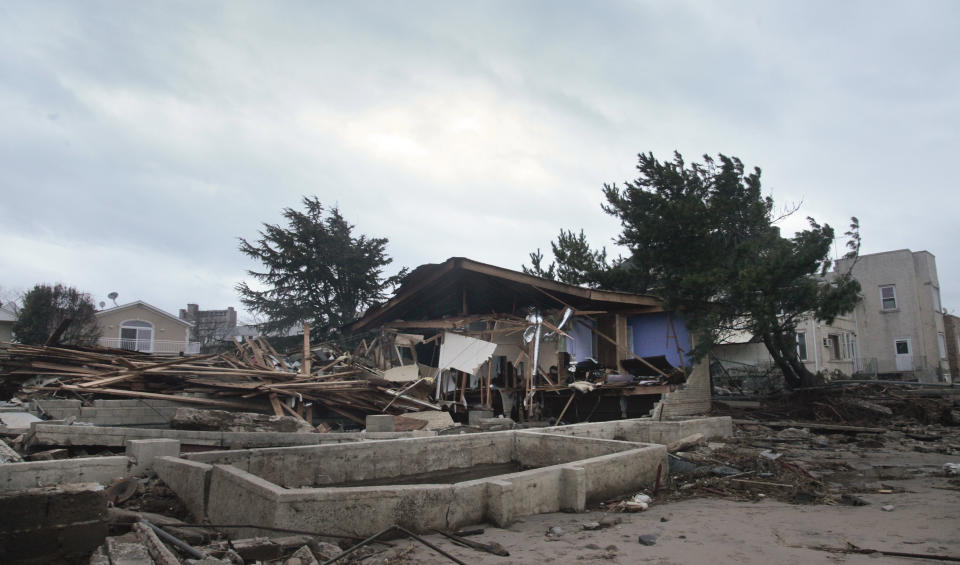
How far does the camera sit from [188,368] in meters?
12.5

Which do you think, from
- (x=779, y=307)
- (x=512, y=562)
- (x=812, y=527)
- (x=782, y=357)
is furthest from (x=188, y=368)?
(x=782, y=357)

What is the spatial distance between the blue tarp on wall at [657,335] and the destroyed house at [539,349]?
0.10 ft

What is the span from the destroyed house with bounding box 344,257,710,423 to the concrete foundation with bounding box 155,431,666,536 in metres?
6.77

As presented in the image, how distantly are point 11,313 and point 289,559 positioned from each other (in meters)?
39.1

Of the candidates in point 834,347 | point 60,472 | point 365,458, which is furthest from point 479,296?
point 834,347

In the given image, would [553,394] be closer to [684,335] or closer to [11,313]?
[684,335]

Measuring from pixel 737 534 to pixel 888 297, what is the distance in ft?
107

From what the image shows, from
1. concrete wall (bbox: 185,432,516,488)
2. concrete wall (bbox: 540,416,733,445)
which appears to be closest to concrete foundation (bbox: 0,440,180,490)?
concrete wall (bbox: 185,432,516,488)

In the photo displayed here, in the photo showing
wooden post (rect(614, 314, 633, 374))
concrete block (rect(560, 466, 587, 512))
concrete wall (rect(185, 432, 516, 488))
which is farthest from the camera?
wooden post (rect(614, 314, 633, 374))

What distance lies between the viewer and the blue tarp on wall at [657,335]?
17.1 metres

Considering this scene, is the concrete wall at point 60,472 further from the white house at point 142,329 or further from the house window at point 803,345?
the white house at point 142,329

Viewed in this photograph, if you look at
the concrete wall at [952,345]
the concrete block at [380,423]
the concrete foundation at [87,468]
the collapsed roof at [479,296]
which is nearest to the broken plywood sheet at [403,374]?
the collapsed roof at [479,296]

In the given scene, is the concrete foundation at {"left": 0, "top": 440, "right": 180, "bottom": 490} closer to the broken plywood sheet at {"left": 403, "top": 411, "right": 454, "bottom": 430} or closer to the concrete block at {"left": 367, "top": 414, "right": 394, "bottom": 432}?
the concrete block at {"left": 367, "top": 414, "right": 394, "bottom": 432}

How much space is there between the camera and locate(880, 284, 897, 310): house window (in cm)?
3055
